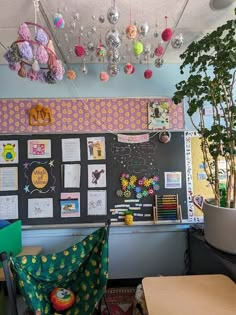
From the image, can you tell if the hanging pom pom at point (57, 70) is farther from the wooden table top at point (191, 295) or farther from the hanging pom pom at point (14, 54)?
the wooden table top at point (191, 295)

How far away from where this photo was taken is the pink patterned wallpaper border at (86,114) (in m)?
2.32

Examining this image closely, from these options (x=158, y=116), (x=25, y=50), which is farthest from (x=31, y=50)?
(x=158, y=116)

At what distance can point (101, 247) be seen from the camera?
5.54ft

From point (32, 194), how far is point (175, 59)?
2.06m

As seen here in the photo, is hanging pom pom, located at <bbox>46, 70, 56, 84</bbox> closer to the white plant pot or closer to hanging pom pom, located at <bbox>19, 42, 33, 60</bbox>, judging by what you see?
hanging pom pom, located at <bbox>19, 42, 33, 60</bbox>

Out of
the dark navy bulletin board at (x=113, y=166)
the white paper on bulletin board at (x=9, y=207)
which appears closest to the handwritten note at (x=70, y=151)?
the dark navy bulletin board at (x=113, y=166)

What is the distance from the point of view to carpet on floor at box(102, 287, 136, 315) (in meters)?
2.05

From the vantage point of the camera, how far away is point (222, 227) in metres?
1.60

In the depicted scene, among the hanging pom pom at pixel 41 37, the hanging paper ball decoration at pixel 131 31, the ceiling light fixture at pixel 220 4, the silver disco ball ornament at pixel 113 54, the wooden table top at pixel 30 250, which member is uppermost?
the ceiling light fixture at pixel 220 4

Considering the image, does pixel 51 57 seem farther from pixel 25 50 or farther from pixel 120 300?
pixel 120 300

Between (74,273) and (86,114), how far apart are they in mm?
1496

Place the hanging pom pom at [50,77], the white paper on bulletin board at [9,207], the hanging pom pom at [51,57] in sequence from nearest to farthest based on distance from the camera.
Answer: the hanging pom pom at [51,57], the hanging pom pom at [50,77], the white paper on bulletin board at [9,207]

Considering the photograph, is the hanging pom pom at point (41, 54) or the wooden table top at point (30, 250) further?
the wooden table top at point (30, 250)

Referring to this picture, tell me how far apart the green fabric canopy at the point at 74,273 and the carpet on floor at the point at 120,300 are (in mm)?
591
